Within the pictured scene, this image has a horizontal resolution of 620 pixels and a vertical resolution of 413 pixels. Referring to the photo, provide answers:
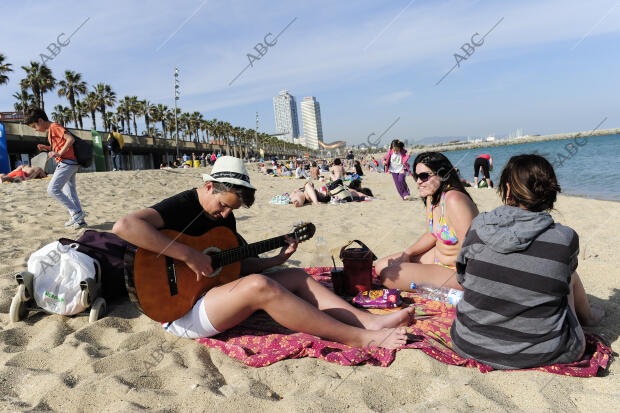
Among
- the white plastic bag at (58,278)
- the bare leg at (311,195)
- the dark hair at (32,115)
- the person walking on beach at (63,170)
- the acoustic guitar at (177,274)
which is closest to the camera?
the acoustic guitar at (177,274)

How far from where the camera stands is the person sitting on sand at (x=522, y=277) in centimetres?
192

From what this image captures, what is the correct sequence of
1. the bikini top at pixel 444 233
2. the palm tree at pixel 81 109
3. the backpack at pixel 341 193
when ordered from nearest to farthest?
the bikini top at pixel 444 233 → the backpack at pixel 341 193 → the palm tree at pixel 81 109

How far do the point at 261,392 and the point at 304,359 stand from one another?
41 centimetres

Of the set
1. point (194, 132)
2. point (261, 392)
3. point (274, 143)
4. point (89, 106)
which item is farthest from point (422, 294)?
point (274, 143)

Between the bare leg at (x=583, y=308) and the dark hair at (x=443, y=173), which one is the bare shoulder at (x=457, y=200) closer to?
the dark hair at (x=443, y=173)

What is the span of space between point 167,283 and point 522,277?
6.72ft

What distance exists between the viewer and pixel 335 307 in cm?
269

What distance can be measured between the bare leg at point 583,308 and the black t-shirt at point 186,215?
7.76 feet

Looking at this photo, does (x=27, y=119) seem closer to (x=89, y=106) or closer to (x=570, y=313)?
(x=570, y=313)

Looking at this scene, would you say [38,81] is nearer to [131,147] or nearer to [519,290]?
[131,147]

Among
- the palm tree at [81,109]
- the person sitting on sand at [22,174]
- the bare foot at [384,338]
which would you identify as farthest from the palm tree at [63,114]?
the bare foot at [384,338]

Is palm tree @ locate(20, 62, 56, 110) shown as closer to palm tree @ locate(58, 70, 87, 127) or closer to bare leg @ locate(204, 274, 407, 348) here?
palm tree @ locate(58, 70, 87, 127)

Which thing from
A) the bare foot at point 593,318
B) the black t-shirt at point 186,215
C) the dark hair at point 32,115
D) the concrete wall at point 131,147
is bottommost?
the bare foot at point 593,318

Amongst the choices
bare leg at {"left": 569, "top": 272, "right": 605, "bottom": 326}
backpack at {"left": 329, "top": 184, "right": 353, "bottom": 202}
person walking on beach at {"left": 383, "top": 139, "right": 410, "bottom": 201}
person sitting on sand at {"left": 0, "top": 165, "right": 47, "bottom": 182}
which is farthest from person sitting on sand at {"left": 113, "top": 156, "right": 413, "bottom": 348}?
person sitting on sand at {"left": 0, "top": 165, "right": 47, "bottom": 182}
